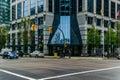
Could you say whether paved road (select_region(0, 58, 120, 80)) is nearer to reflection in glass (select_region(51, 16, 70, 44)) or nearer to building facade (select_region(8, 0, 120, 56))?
building facade (select_region(8, 0, 120, 56))

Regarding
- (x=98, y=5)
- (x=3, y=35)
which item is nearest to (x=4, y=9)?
(x=3, y=35)

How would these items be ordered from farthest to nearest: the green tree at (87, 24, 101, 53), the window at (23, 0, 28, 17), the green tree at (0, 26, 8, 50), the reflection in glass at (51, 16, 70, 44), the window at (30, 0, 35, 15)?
1. the green tree at (0, 26, 8, 50)
2. the window at (23, 0, 28, 17)
3. the window at (30, 0, 35, 15)
4. the reflection in glass at (51, 16, 70, 44)
5. the green tree at (87, 24, 101, 53)

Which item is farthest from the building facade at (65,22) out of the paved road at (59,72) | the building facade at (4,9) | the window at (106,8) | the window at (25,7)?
the paved road at (59,72)

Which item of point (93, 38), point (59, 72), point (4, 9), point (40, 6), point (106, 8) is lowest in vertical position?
point (59, 72)

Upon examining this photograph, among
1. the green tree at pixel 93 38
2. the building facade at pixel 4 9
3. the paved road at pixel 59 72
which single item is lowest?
the paved road at pixel 59 72

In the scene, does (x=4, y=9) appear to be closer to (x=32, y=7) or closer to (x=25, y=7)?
(x=32, y=7)

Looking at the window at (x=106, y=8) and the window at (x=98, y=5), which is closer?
the window at (x=98, y=5)

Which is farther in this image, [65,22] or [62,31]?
[65,22]

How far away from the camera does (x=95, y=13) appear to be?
7594cm

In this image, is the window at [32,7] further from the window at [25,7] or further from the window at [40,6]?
the window at [40,6]

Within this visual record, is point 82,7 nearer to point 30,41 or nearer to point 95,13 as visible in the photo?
point 95,13

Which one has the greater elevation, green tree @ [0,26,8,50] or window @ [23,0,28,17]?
window @ [23,0,28,17]

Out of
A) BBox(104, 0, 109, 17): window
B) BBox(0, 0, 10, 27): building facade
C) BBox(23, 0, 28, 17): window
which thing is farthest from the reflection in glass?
BBox(23, 0, 28, 17): window

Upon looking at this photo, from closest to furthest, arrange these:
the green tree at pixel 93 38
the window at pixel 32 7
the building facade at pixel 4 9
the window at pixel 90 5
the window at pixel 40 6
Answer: the building facade at pixel 4 9 < the green tree at pixel 93 38 < the window at pixel 90 5 < the window at pixel 40 6 < the window at pixel 32 7
